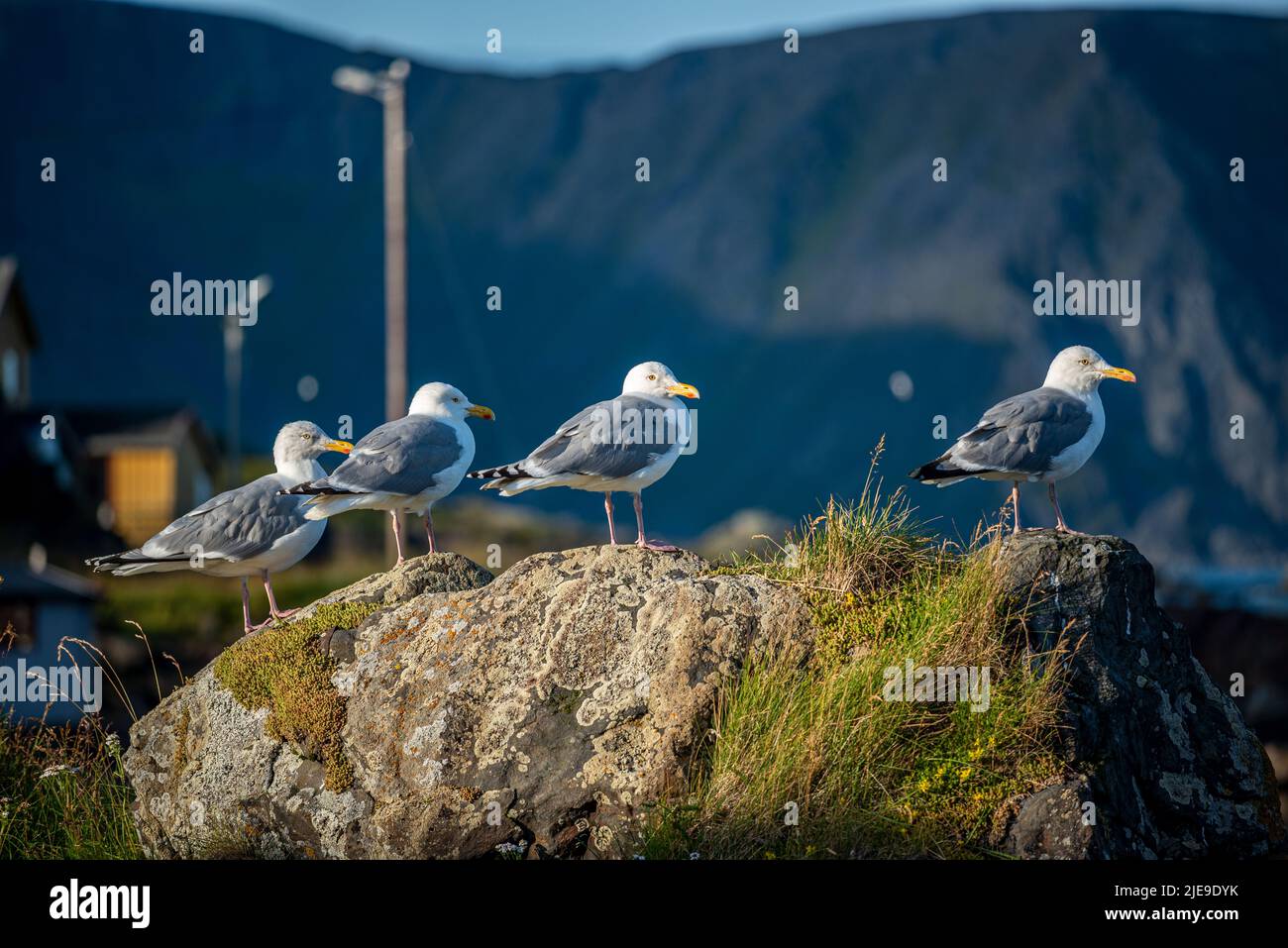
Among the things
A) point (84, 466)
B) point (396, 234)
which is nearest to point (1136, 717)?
point (396, 234)

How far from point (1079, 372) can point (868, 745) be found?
138 inches

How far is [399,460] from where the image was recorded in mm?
10156

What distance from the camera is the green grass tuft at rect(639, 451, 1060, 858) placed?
8.33 metres

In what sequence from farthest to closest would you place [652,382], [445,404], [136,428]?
[136,428]
[445,404]
[652,382]

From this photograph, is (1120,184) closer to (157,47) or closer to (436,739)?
(157,47)

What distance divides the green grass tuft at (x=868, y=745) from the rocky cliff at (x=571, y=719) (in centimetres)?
15

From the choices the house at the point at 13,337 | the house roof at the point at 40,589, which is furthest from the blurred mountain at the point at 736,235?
the house roof at the point at 40,589

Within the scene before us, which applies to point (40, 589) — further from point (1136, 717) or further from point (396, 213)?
point (1136, 717)

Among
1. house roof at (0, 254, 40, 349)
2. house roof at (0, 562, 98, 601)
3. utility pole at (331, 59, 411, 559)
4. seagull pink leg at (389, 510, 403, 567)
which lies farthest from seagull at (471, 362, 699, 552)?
house roof at (0, 254, 40, 349)

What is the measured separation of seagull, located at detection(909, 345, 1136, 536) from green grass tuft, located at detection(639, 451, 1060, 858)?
1.20 meters

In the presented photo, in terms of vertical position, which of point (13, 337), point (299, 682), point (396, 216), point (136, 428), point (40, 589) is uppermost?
point (13, 337)

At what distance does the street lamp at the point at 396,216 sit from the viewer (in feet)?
86.0

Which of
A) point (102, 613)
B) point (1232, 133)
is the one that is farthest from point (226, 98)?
point (102, 613)

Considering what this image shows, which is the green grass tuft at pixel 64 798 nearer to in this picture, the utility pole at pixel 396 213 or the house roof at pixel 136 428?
the utility pole at pixel 396 213
